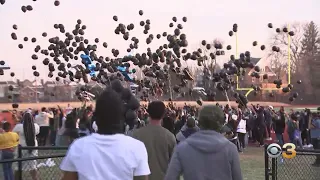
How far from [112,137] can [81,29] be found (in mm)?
19998

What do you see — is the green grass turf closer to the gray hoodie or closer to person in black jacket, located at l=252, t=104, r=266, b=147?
person in black jacket, located at l=252, t=104, r=266, b=147

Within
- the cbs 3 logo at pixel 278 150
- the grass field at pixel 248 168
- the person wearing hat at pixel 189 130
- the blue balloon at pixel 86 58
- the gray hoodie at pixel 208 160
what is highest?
the blue balloon at pixel 86 58

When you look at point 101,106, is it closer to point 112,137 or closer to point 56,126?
point 112,137

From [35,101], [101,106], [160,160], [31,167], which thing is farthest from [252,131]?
[35,101]

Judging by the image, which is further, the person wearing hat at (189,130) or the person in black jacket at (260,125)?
the person in black jacket at (260,125)

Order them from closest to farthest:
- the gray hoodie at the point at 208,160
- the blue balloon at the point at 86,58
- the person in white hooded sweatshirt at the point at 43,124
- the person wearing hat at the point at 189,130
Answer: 1. the gray hoodie at the point at 208,160
2. the person wearing hat at the point at 189,130
3. the person in white hooded sweatshirt at the point at 43,124
4. the blue balloon at the point at 86,58

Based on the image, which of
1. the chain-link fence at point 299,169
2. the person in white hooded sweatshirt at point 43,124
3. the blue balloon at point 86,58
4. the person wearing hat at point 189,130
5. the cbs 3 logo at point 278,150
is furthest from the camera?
the blue balloon at point 86,58

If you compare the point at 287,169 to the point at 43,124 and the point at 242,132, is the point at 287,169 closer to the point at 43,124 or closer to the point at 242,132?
the point at 242,132

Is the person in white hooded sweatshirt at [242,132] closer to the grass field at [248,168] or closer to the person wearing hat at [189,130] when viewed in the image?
the grass field at [248,168]

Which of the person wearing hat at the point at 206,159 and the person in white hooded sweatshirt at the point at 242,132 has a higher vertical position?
the person wearing hat at the point at 206,159

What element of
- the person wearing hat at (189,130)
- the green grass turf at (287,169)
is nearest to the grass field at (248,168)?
the green grass turf at (287,169)

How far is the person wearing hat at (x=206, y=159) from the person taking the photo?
456 cm

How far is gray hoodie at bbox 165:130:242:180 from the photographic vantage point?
4559 mm

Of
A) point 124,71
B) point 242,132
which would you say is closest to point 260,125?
point 242,132
